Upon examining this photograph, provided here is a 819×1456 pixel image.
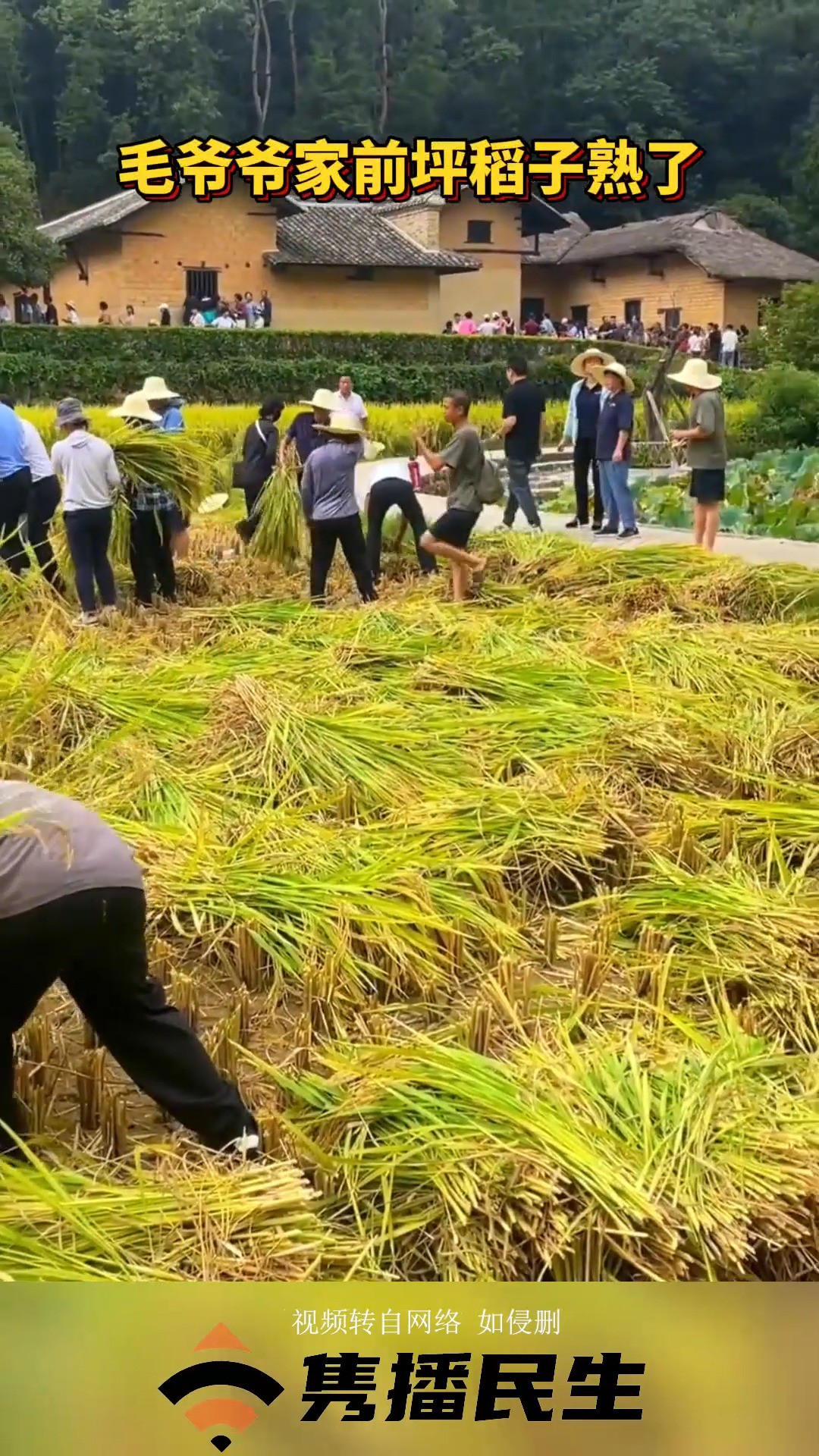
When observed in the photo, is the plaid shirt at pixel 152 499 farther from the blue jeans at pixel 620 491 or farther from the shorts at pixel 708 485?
→ the blue jeans at pixel 620 491

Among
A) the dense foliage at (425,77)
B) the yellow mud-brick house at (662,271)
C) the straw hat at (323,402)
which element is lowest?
the straw hat at (323,402)

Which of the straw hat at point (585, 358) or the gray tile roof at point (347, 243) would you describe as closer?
the straw hat at point (585, 358)

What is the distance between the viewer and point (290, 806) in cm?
361

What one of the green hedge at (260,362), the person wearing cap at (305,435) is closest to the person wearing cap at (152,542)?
the person wearing cap at (305,435)

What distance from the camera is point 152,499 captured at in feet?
20.3

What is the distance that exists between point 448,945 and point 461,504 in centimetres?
356

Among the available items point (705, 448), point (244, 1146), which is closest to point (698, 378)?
point (705, 448)

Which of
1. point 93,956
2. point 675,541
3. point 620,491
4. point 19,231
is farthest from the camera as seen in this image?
point 19,231

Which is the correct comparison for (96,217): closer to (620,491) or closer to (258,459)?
(258,459)

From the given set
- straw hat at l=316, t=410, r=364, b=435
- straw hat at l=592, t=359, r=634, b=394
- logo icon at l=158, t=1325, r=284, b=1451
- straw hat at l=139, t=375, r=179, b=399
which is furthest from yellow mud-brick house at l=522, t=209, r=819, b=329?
logo icon at l=158, t=1325, r=284, b=1451

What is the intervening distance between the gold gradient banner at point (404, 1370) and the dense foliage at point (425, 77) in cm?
1587

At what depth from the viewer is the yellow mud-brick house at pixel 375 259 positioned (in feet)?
56.7

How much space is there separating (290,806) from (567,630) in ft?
6.85

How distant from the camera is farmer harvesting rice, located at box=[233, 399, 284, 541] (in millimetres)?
7203
